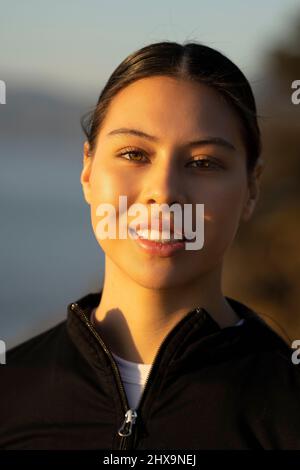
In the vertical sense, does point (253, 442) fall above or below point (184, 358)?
below

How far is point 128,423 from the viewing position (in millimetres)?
1932

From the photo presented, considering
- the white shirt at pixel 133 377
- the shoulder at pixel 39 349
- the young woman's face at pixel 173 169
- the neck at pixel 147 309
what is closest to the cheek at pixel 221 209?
the young woman's face at pixel 173 169

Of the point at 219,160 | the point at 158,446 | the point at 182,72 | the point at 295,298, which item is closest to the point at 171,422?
the point at 158,446

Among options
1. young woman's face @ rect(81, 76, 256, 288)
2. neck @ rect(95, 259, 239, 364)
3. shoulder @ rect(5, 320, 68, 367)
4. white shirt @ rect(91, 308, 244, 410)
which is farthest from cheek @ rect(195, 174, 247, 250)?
shoulder @ rect(5, 320, 68, 367)

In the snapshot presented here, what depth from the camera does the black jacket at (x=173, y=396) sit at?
76.4 inches

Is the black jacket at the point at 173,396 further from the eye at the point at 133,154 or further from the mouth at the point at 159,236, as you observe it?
the eye at the point at 133,154

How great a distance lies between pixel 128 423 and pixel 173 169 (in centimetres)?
57

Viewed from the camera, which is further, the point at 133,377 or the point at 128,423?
the point at 133,377

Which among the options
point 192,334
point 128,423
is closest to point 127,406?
point 128,423

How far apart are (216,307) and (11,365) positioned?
1.76 feet

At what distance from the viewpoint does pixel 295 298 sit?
551 cm

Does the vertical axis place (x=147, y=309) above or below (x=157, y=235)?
below

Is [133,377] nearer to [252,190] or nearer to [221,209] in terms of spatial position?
[221,209]
